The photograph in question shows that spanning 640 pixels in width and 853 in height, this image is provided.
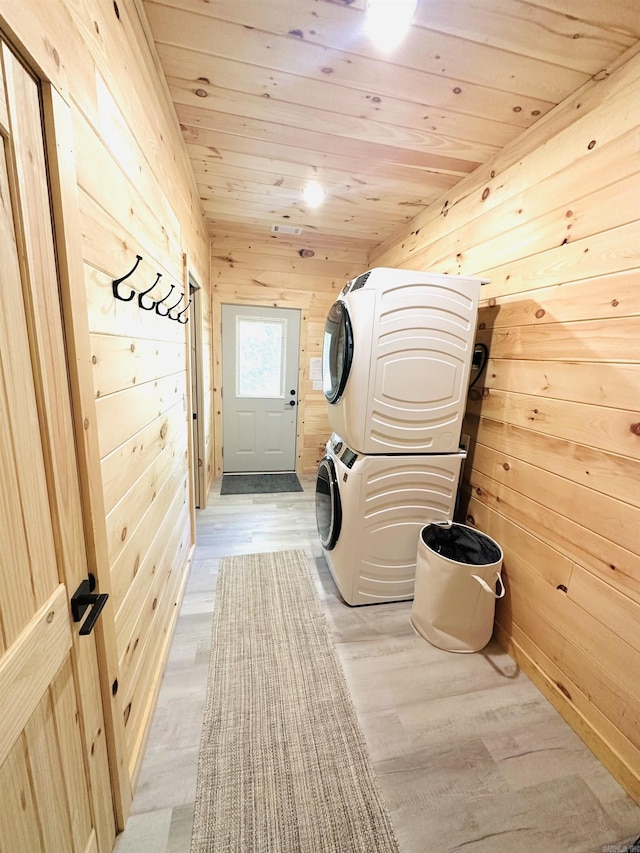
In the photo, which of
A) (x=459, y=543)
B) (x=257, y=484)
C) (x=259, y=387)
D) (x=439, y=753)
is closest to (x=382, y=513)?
(x=459, y=543)

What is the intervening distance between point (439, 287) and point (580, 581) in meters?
1.42

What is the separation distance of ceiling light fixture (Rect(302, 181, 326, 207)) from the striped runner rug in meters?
2.67

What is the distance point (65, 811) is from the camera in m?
0.71

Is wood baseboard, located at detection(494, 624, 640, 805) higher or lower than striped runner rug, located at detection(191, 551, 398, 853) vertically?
higher

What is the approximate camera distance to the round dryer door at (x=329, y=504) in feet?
6.40

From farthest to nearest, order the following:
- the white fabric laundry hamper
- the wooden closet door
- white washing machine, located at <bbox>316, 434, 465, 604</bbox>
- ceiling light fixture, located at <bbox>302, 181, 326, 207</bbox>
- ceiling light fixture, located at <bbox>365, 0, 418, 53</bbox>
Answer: ceiling light fixture, located at <bbox>302, 181, 326, 207</bbox> → white washing machine, located at <bbox>316, 434, 465, 604</bbox> → the white fabric laundry hamper → ceiling light fixture, located at <bbox>365, 0, 418, 53</bbox> → the wooden closet door

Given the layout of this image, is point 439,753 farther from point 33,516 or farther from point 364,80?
point 364,80

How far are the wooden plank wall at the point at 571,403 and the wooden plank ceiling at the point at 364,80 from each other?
202 mm

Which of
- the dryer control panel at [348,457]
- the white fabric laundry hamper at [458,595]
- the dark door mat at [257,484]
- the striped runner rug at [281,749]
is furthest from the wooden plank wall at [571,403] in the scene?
the dark door mat at [257,484]

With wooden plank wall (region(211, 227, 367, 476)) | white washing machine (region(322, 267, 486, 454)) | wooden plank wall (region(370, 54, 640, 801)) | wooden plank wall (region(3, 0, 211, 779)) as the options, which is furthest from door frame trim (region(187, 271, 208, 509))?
wooden plank wall (region(370, 54, 640, 801))

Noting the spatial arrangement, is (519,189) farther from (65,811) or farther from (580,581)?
(65,811)

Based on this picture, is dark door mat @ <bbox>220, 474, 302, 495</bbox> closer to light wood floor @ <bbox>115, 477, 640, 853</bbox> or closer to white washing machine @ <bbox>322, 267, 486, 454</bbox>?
light wood floor @ <bbox>115, 477, 640, 853</bbox>

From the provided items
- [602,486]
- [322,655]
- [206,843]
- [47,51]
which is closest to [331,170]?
[47,51]

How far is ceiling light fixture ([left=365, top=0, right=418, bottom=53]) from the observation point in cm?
97
